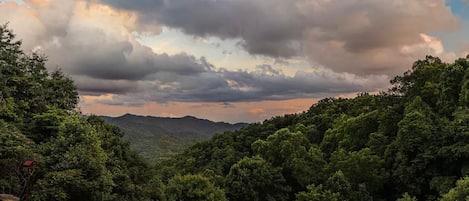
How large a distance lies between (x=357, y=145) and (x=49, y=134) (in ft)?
143

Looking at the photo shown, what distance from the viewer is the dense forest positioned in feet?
98.8

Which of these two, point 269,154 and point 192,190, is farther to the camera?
point 269,154

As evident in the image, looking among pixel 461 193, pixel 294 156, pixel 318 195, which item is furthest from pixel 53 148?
pixel 294 156

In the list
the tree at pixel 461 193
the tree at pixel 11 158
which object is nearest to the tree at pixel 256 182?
the tree at pixel 461 193

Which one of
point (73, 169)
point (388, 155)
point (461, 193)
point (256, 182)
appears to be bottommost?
point (256, 182)

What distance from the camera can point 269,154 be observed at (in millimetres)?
65375

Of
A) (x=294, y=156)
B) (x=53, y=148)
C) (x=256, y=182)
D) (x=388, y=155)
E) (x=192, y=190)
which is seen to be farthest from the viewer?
(x=294, y=156)

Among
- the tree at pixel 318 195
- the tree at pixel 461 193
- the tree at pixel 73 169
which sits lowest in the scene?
the tree at pixel 318 195

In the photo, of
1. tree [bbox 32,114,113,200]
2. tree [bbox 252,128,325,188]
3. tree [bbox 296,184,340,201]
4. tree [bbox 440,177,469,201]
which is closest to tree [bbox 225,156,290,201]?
tree [bbox 252,128,325,188]

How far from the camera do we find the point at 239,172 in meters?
56.5

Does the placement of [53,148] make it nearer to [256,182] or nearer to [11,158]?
[11,158]

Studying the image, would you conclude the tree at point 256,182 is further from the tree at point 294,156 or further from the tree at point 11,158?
the tree at point 11,158

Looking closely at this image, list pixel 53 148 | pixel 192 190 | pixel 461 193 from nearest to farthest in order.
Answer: pixel 53 148 < pixel 461 193 < pixel 192 190

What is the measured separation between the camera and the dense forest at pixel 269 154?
30109 millimetres
